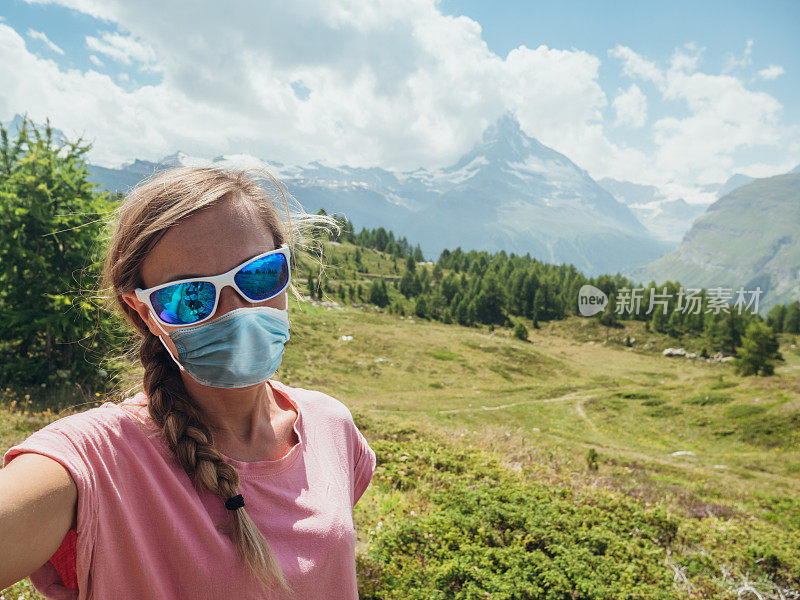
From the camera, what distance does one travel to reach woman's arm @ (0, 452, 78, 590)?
119cm

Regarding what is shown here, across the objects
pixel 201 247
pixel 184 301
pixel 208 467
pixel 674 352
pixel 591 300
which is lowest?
pixel 674 352

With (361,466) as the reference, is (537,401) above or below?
below

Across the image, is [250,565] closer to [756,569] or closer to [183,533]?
[183,533]

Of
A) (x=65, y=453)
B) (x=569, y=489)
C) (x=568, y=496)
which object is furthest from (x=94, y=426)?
(x=569, y=489)

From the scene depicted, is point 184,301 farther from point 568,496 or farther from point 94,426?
point 568,496

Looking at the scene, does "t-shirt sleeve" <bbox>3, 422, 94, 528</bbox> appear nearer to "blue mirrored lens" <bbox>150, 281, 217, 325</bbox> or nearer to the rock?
"blue mirrored lens" <bbox>150, 281, 217, 325</bbox>

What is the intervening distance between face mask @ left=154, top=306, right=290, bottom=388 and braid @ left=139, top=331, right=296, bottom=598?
0.58 feet

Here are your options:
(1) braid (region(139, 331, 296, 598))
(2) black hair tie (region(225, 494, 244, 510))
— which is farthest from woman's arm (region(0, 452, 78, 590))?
(2) black hair tie (region(225, 494, 244, 510))

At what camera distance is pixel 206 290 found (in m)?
1.86

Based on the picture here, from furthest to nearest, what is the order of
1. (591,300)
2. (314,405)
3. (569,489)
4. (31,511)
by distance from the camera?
(591,300), (569,489), (314,405), (31,511)

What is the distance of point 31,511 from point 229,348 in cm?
89

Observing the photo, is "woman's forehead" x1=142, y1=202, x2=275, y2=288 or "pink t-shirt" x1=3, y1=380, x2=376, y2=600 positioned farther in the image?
"woman's forehead" x1=142, y1=202, x2=275, y2=288

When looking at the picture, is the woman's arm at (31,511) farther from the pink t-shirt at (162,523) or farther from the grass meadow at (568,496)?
the grass meadow at (568,496)

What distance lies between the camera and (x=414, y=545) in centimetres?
610
